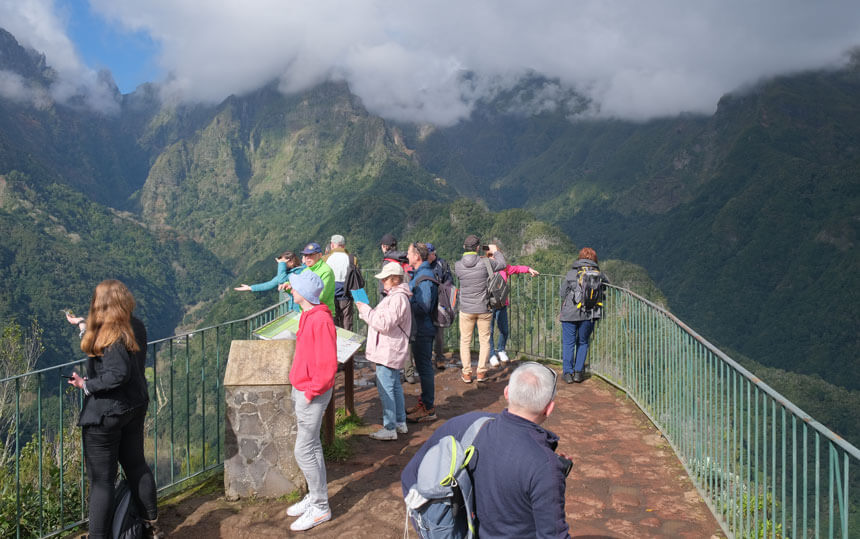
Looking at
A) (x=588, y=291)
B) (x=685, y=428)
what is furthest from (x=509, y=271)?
(x=685, y=428)

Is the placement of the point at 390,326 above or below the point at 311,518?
above

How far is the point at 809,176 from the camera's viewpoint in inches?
5655

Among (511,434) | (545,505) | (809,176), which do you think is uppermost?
(809,176)

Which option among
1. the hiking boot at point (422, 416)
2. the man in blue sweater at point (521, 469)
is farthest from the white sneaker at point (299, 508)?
the man in blue sweater at point (521, 469)

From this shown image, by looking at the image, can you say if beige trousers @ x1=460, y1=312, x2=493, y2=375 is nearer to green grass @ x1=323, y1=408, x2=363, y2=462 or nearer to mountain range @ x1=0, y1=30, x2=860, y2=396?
green grass @ x1=323, y1=408, x2=363, y2=462

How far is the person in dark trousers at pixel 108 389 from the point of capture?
4.00m

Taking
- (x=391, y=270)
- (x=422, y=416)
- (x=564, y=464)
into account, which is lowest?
(x=422, y=416)

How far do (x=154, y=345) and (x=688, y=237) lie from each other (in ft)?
558

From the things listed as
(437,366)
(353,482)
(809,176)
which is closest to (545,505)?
(353,482)

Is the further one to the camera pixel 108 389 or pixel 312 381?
pixel 312 381

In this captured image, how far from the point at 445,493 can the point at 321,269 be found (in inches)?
186

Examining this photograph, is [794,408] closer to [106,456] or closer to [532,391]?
[532,391]

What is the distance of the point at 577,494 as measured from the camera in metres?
5.34

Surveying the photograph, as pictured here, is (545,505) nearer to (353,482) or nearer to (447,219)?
(353,482)
